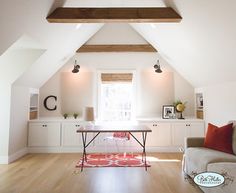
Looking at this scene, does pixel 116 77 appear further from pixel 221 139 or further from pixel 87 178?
pixel 221 139

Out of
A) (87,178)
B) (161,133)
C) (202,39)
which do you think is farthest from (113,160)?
(202,39)

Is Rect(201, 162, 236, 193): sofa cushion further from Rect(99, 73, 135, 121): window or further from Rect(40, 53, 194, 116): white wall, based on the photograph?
Rect(99, 73, 135, 121): window

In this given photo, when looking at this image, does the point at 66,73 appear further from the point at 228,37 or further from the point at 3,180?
the point at 228,37

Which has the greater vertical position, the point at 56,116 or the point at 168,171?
the point at 56,116

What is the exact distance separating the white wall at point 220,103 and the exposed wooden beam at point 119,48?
1.84 metres

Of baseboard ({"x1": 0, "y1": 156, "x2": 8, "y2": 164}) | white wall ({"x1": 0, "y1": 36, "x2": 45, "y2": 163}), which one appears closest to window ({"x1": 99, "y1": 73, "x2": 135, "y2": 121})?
white wall ({"x1": 0, "y1": 36, "x2": 45, "y2": 163})

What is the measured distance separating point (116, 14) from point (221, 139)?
2.66 meters

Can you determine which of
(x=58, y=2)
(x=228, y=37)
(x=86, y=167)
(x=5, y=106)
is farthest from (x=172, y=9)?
(x=5, y=106)

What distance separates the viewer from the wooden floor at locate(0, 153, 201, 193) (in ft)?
9.26

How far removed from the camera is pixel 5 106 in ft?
13.5

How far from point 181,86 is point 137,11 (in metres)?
2.95

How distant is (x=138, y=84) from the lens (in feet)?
18.3

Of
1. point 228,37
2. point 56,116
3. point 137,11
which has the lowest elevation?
point 56,116

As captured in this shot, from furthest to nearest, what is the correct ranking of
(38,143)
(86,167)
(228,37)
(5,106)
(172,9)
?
(38,143)
(5,106)
(86,167)
(172,9)
(228,37)
